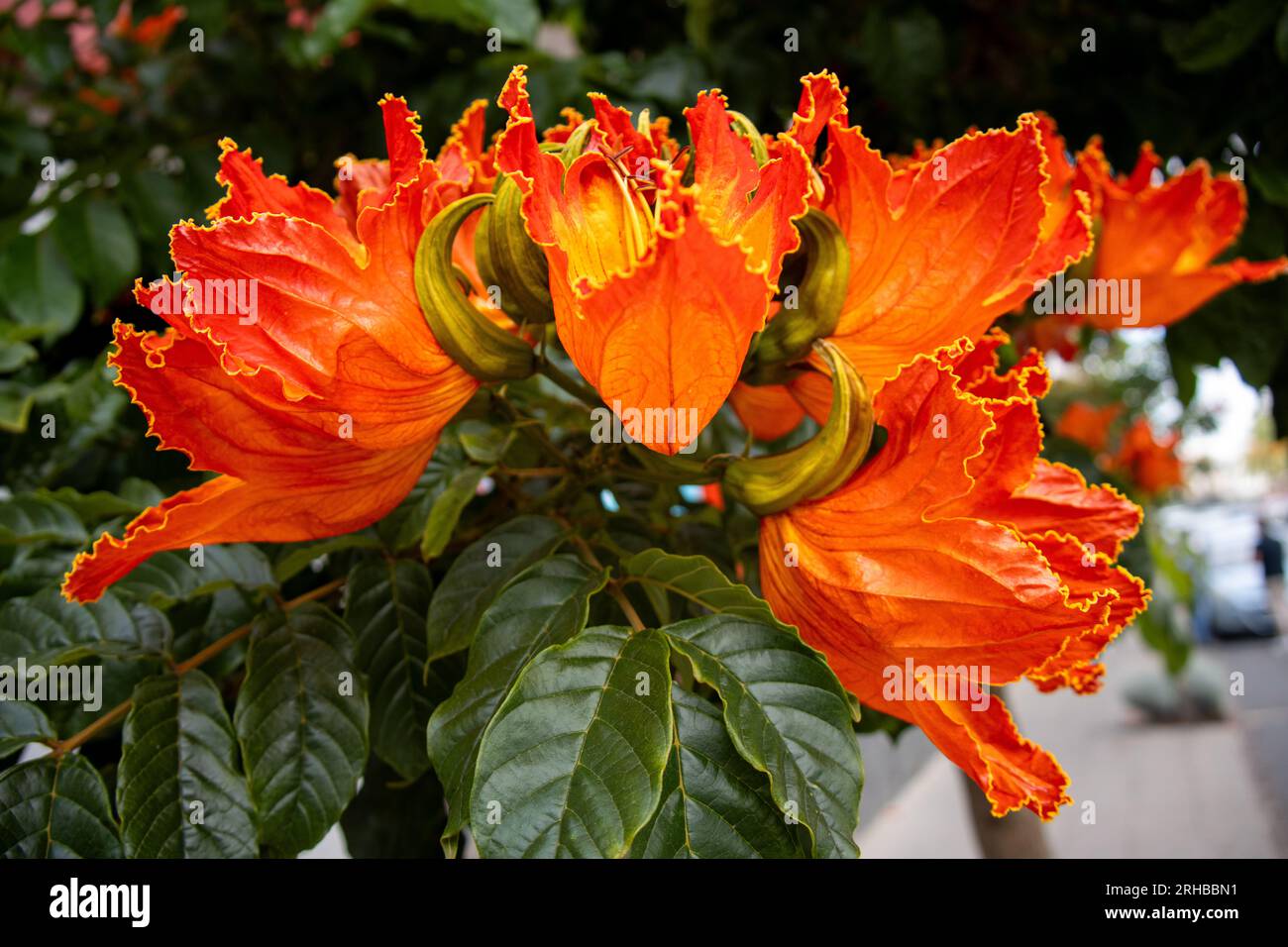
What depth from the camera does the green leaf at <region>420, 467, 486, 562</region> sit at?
0.79m

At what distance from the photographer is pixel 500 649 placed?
68cm

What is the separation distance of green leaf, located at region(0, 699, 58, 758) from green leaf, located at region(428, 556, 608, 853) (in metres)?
0.30

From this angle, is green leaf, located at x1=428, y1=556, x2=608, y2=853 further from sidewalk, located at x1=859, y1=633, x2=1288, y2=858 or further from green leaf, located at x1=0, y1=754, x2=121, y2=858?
sidewalk, located at x1=859, y1=633, x2=1288, y2=858

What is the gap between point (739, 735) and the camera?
60 cm

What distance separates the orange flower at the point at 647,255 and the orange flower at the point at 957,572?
122mm

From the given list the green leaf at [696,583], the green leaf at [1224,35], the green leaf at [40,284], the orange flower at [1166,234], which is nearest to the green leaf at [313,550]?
the green leaf at [696,583]

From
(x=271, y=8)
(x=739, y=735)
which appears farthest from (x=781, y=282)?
(x=271, y=8)

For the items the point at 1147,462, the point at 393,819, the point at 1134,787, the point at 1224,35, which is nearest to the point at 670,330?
the point at 393,819

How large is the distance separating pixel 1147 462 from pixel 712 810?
280 centimetres

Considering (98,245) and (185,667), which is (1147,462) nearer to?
(98,245)

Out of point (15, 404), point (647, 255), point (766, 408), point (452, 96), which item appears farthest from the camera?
point (452, 96)

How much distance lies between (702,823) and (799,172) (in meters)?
0.39

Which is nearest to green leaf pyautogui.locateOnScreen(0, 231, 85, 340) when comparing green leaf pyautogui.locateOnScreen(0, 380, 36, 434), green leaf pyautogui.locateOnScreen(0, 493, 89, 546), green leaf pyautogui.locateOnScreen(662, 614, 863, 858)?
green leaf pyautogui.locateOnScreen(0, 380, 36, 434)

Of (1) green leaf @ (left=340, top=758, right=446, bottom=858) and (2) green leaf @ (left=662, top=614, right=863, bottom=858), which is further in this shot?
(1) green leaf @ (left=340, top=758, right=446, bottom=858)
